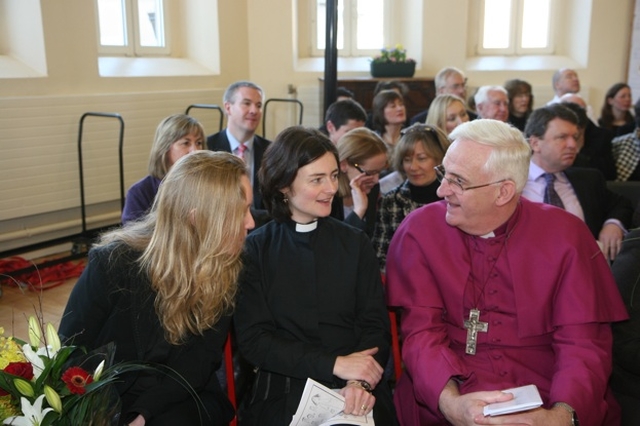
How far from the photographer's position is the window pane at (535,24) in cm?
1002

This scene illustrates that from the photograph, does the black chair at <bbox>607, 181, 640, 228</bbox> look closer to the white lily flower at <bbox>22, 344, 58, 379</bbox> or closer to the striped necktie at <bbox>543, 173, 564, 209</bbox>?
the striped necktie at <bbox>543, 173, 564, 209</bbox>

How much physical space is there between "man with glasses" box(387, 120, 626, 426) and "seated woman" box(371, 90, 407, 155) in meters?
3.22

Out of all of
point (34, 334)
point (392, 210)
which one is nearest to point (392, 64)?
point (392, 210)

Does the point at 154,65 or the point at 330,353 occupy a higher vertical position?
the point at 154,65

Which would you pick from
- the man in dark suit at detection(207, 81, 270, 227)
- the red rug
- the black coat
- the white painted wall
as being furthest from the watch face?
the white painted wall

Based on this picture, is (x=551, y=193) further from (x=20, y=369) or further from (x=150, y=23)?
(x=150, y=23)

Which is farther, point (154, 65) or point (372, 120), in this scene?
point (154, 65)

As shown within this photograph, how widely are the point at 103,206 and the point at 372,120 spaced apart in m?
2.91

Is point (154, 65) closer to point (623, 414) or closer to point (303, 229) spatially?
point (303, 229)

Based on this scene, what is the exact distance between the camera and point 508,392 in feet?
7.04

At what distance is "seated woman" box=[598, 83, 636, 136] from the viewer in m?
7.41

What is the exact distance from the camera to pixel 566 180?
3859mm

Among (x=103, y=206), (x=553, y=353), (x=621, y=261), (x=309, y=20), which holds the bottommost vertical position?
(x=103, y=206)

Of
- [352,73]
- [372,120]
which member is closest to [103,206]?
[372,120]
